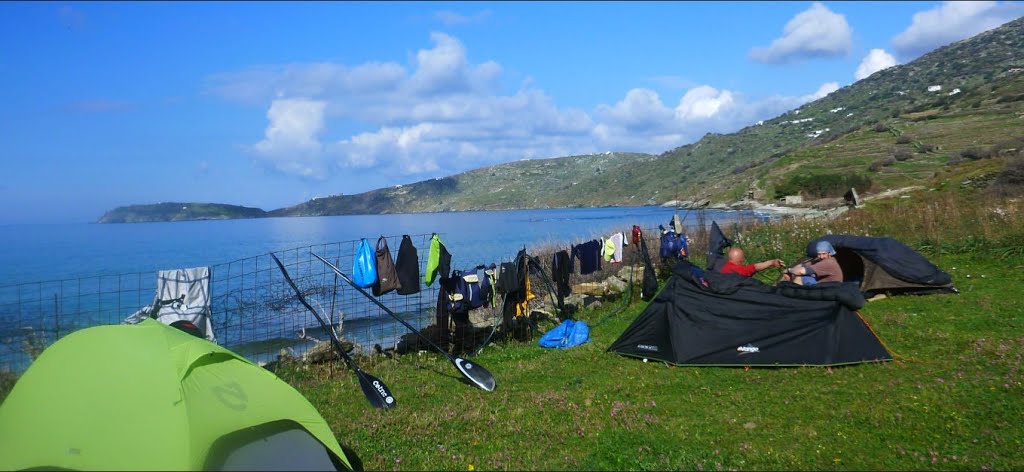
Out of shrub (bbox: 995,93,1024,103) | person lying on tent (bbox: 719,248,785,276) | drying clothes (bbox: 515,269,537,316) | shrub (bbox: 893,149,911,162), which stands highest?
shrub (bbox: 995,93,1024,103)

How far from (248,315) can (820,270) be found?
13685 mm

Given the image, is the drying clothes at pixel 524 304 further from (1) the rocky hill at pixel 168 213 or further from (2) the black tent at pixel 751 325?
(1) the rocky hill at pixel 168 213

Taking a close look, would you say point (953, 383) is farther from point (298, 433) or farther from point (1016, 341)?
point (298, 433)

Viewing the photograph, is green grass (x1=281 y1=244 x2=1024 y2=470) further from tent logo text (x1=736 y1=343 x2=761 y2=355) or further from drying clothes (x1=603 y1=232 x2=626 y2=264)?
drying clothes (x1=603 y1=232 x2=626 y2=264)

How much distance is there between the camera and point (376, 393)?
838cm

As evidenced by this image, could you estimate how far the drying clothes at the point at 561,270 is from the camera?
46.6 feet

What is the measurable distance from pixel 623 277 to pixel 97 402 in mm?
14998

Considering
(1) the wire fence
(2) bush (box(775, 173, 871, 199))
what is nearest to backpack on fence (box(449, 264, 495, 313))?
(1) the wire fence

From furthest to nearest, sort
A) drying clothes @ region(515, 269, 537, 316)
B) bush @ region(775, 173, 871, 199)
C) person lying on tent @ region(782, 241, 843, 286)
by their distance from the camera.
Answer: bush @ region(775, 173, 871, 199), drying clothes @ region(515, 269, 537, 316), person lying on tent @ region(782, 241, 843, 286)

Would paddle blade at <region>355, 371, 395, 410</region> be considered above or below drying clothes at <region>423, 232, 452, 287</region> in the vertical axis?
below

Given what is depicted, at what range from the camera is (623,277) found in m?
18.6

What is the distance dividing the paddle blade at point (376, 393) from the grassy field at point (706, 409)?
16 centimetres

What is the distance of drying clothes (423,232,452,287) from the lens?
10.6m

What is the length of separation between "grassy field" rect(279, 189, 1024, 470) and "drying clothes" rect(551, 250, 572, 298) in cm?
279
